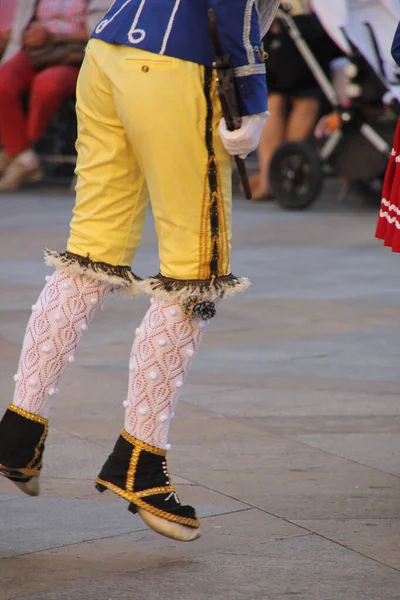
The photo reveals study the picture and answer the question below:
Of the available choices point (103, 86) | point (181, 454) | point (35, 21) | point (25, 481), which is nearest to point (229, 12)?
point (103, 86)

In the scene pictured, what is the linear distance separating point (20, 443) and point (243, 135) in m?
0.93

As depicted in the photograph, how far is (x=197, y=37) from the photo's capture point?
2.99 metres

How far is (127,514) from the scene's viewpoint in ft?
11.1

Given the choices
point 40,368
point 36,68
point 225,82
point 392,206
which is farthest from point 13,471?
point 36,68

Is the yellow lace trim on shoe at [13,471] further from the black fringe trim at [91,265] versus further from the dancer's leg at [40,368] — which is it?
the black fringe trim at [91,265]

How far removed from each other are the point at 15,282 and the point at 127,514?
3.74 metres

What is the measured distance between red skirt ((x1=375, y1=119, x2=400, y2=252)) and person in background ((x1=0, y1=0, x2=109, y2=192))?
307 inches

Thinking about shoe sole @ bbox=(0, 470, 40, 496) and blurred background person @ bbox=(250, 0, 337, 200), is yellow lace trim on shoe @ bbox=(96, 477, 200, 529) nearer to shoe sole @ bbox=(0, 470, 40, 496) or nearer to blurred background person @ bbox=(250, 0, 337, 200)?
shoe sole @ bbox=(0, 470, 40, 496)

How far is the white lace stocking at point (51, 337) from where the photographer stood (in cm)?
314

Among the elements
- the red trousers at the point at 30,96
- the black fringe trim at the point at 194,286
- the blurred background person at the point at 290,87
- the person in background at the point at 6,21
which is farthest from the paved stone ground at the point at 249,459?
the person in background at the point at 6,21

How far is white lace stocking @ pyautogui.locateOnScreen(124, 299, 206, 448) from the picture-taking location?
3.08 meters

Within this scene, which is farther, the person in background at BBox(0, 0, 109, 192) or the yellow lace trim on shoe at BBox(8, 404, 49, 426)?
the person in background at BBox(0, 0, 109, 192)

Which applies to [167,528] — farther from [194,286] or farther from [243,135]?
[243,135]

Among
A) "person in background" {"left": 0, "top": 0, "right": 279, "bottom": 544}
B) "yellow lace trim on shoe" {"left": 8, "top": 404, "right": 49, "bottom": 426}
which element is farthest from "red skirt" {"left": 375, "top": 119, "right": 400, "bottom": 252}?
"yellow lace trim on shoe" {"left": 8, "top": 404, "right": 49, "bottom": 426}
